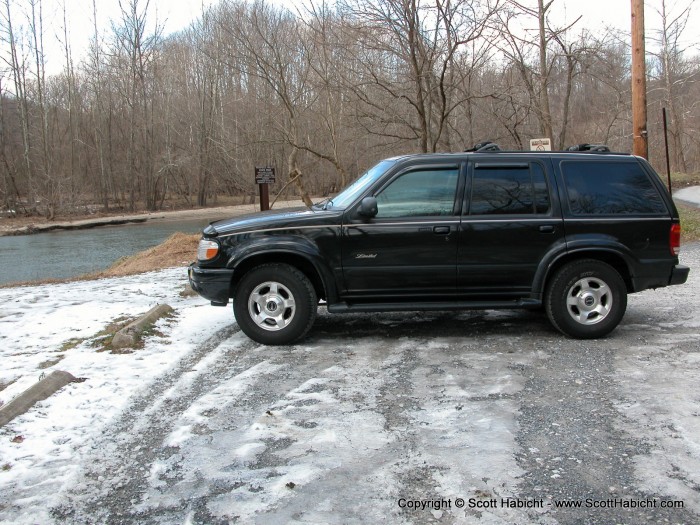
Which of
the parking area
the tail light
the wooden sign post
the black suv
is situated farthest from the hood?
the wooden sign post

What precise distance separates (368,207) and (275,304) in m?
1.33

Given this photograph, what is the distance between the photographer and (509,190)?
237 inches

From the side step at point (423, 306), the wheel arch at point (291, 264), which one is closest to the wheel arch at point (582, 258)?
the side step at point (423, 306)

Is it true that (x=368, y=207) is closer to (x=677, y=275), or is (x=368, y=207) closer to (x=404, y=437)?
(x=404, y=437)

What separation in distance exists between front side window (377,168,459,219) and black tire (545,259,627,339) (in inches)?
51.2

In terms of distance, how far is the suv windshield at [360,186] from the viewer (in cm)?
610

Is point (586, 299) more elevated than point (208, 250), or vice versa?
point (208, 250)

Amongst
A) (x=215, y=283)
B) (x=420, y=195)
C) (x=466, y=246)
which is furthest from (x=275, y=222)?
(x=466, y=246)

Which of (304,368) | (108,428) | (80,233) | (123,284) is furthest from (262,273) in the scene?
(80,233)

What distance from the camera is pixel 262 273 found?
595cm

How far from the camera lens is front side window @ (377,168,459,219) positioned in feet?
19.6

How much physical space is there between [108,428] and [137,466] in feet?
2.22

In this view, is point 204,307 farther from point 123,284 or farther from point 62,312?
point 123,284

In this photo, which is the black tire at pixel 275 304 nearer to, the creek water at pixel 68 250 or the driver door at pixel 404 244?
the driver door at pixel 404 244
